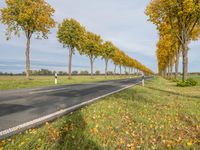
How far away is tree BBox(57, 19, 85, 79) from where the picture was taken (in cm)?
4097

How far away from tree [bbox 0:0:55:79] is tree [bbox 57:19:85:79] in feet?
31.1

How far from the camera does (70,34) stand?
41062mm

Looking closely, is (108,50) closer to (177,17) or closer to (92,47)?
(92,47)

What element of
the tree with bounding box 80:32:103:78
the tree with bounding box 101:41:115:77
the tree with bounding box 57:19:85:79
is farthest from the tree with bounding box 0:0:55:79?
the tree with bounding box 101:41:115:77

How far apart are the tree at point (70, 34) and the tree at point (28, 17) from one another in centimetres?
947

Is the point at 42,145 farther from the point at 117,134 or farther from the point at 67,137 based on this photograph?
the point at 117,134

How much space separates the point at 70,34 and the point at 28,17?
40.2ft

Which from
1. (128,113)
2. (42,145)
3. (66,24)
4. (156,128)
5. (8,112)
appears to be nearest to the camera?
(42,145)

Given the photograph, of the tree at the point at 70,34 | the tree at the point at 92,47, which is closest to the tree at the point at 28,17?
the tree at the point at 70,34

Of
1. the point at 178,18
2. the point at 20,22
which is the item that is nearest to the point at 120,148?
the point at 178,18

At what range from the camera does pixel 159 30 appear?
25.8 metres

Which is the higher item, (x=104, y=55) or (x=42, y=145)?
(x=104, y=55)

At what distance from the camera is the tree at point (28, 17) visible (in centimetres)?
2989

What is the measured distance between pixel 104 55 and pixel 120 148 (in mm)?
57569
